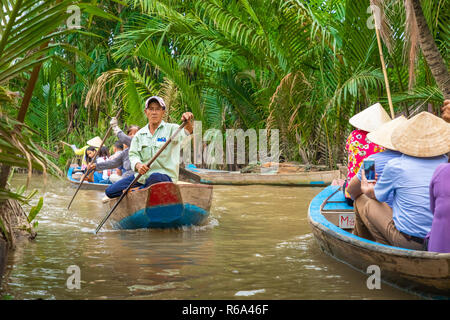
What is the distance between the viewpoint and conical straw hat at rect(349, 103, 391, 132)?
18.3ft

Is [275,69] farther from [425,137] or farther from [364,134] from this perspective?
[425,137]

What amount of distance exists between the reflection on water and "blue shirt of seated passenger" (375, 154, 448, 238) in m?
0.49

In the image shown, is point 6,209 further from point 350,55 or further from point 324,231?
point 350,55

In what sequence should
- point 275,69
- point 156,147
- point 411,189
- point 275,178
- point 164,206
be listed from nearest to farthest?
point 411,189
point 164,206
point 156,147
point 275,178
point 275,69

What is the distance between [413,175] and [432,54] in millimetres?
4103

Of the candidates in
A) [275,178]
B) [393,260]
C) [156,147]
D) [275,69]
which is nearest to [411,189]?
[393,260]

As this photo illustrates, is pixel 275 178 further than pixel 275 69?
No

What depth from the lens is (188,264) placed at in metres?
5.00

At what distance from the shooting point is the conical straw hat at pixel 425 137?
4.06 m

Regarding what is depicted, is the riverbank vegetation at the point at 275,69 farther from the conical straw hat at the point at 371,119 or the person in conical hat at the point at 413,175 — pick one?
the person in conical hat at the point at 413,175

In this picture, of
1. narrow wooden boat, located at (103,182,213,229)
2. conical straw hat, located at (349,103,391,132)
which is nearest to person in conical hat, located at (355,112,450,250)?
conical straw hat, located at (349,103,391,132)

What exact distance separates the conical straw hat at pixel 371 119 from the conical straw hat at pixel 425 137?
4.72 ft

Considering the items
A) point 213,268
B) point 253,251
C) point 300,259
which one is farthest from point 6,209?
point 300,259
